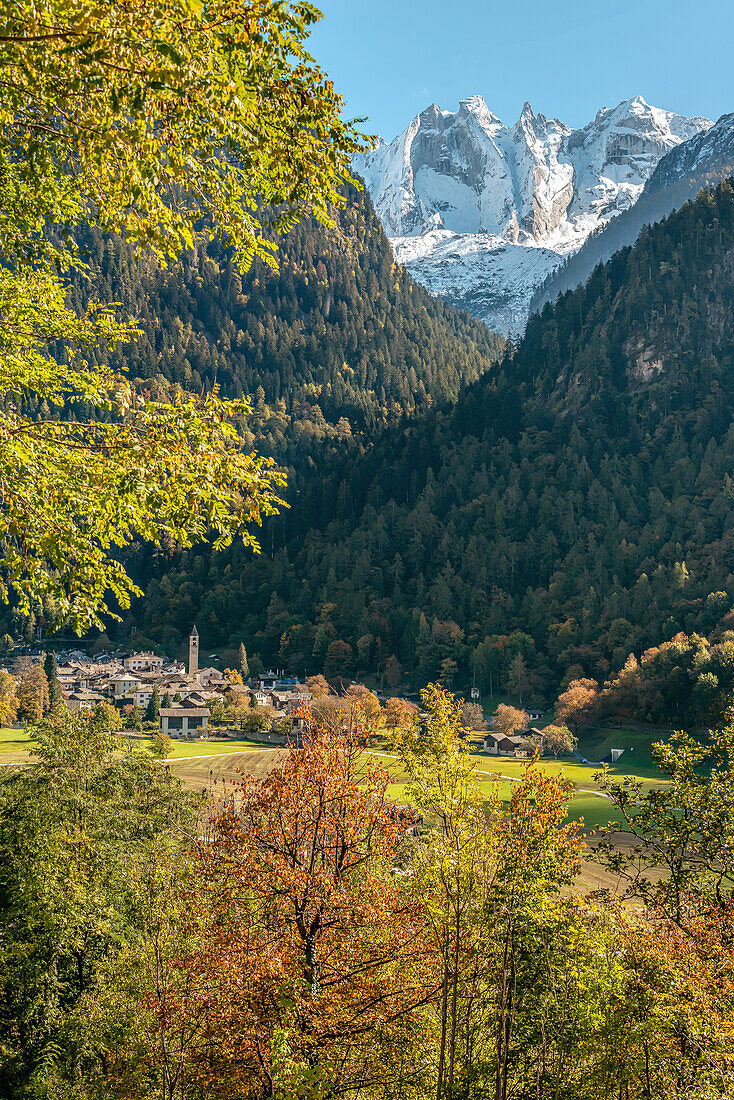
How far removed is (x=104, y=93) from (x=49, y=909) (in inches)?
867

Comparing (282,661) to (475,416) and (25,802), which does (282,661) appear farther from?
(25,802)

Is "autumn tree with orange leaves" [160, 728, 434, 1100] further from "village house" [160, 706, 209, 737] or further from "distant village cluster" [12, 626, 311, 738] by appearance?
"village house" [160, 706, 209, 737]

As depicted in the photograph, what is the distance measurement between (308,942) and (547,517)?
12572 cm

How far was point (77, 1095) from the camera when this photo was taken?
18.1m

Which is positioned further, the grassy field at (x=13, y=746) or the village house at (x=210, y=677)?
the village house at (x=210, y=677)

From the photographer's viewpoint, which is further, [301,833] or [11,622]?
[11,622]

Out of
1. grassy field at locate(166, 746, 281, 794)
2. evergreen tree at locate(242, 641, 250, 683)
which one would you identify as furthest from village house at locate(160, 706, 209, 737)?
evergreen tree at locate(242, 641, 250, 683)

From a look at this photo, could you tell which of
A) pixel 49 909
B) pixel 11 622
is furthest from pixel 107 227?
pixel 11 622

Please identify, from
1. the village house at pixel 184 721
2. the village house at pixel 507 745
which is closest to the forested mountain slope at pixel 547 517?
the village house at pixel 507 745

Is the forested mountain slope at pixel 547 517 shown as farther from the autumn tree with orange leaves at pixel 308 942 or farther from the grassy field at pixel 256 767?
the autumn tree with orange leaves at pixel 308 942

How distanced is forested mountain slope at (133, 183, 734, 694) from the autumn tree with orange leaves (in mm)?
88590

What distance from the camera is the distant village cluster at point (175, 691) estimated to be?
99250mm

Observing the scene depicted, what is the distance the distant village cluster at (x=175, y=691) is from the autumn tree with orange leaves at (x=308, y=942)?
75.9 meters

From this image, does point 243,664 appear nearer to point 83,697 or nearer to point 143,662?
point 143,662
